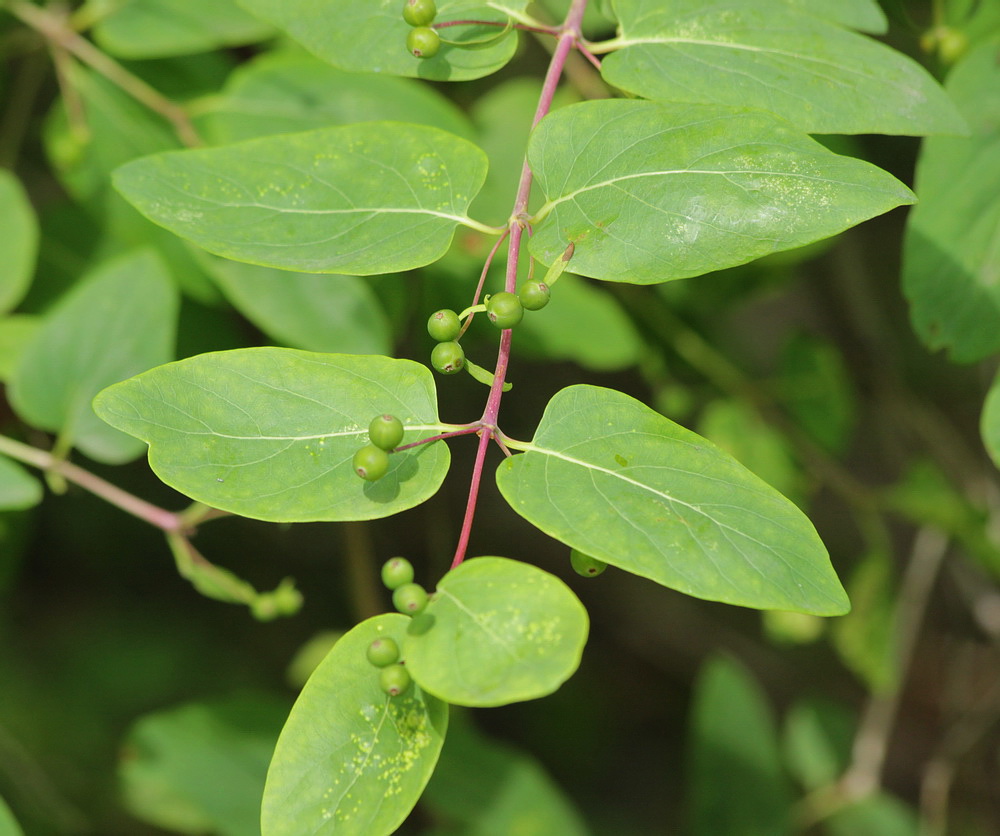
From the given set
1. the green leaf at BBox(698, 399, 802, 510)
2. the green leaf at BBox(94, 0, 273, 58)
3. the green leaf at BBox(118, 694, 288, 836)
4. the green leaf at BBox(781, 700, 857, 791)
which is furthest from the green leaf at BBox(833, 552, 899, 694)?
the green leaf at BBox(94, 0, 273, 58)

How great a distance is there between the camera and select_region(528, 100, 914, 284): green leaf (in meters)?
0.88

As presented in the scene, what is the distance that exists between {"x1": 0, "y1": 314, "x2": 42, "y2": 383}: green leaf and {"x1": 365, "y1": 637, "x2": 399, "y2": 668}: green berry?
1048 mm

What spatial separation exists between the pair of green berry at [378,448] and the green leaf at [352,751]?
0.15 metres

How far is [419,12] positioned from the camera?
107 centimetres

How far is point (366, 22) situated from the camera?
3.84 feet

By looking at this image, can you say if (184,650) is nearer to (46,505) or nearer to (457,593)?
(46,505)

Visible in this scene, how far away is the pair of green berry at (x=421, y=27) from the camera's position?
3.51 ft

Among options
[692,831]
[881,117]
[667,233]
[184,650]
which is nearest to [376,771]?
[667,233]

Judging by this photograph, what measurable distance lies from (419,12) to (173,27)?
82cm

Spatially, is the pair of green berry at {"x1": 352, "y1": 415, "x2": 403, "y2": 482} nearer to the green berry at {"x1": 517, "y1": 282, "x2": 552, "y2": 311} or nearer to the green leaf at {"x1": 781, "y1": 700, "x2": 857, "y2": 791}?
the green berry at {"x1": 517, "y1": 282, "x2": 552, "y2": 311}

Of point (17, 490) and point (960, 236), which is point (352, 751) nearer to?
point (17, 490)

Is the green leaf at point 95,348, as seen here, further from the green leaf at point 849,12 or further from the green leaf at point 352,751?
the green leaf at point 849,12

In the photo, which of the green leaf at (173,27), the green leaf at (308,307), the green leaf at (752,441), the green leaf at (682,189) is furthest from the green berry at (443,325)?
the green leaf at (752,441)

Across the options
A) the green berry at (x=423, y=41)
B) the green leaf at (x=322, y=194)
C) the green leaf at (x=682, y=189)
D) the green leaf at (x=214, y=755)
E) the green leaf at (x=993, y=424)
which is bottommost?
the green leaf at (x=214, y=755)
